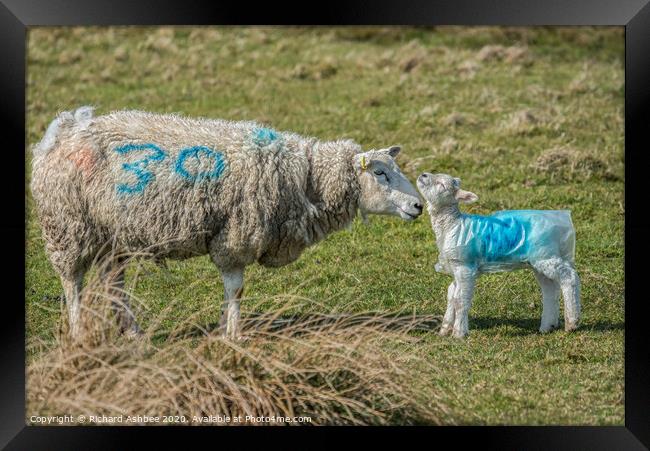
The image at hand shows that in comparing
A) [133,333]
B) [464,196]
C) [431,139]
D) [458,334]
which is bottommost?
[458,334]

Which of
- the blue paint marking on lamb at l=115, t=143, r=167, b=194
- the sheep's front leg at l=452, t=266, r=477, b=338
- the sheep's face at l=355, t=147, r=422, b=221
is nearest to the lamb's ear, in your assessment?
the sheep's face at l=355, t=147, r=422, b=221

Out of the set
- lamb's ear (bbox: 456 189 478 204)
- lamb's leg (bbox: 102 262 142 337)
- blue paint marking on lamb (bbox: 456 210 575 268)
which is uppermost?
lamb's ear (bbox: 456 189 478 204)

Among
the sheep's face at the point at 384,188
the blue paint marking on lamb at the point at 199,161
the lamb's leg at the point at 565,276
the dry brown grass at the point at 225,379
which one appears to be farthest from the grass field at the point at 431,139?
the sheep's face at the point at 384,188

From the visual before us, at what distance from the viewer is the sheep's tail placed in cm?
953

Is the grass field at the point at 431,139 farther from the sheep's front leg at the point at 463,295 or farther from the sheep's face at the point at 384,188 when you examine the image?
the sheep's face at the point at 384,188

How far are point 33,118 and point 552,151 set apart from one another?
8517mm

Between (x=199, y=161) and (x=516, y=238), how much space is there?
290cm

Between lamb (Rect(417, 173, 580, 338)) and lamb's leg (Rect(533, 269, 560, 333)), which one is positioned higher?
lamb (Rect(417, 173, 580, 338))

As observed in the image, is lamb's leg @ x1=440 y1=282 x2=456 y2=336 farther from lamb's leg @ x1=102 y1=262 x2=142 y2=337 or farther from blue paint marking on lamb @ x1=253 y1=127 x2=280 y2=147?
lamb's leg @ x1=102 y1=262 x2=142 y2=337

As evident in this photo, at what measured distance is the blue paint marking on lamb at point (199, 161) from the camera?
30.7 feet

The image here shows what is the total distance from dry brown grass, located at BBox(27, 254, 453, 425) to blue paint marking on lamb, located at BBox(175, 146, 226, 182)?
1.52 metres

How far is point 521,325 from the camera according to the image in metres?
10.5

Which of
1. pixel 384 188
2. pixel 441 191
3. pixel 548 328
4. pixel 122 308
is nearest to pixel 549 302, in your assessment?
pixel 548 328

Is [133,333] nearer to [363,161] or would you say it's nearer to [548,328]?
[363,161]
